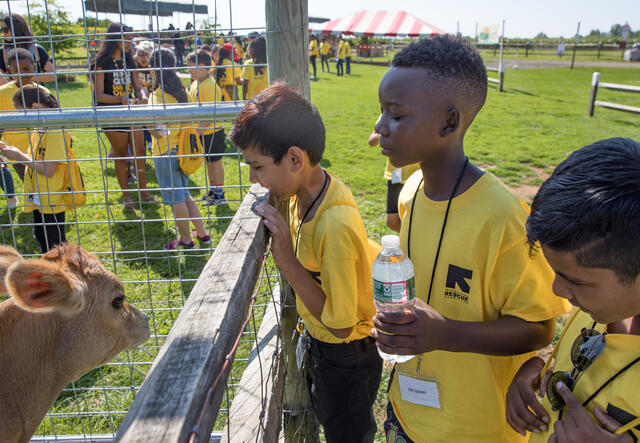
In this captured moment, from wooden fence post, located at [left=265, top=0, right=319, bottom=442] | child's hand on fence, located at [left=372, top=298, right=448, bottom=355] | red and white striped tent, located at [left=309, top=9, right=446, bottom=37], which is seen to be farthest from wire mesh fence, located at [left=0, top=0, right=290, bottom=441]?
red and white striped tent, located at [left=309, top=9, right=446, bottom=37]

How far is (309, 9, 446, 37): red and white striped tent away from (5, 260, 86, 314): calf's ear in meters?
23.7

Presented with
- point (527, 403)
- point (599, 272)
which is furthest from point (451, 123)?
point (527, 403)

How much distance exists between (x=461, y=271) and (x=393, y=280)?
0.91ft

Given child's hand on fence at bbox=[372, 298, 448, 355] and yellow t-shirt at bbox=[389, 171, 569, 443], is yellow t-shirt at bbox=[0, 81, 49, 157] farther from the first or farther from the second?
child's hand on fence at bbox=[372, 298, 448, 355]

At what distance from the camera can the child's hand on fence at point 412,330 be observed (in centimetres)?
140

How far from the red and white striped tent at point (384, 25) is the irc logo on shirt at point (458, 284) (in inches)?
927

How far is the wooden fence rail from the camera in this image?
80 centimetres

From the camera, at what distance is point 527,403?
1.44 metres

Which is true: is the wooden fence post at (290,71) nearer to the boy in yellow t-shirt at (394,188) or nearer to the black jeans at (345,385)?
the black jeans at (345,385)

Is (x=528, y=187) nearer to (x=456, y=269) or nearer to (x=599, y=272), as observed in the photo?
(x=456, y=269)

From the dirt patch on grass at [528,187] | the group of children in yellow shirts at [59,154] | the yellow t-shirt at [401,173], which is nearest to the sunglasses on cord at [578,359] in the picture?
the group of children in yellow shirts at [59,154]

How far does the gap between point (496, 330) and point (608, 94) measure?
23.8 m

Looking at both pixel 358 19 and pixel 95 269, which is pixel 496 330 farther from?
pixel 358 19

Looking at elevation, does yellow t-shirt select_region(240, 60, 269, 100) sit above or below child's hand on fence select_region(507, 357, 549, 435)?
above
